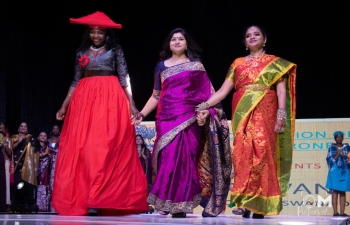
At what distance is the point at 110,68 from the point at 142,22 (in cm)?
→ 485

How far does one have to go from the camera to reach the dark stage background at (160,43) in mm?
8891

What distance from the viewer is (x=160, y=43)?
9469 mm

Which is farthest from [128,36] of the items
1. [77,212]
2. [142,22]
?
[77,212]

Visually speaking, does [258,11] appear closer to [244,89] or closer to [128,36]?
[128,36]

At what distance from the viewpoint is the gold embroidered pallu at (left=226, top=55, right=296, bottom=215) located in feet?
14.2

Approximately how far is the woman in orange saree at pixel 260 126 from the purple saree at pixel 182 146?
0.15 m

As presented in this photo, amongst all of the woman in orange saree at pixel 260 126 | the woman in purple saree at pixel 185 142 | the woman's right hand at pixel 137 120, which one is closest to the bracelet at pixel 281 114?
the woman in orange saree at pixel 260 126

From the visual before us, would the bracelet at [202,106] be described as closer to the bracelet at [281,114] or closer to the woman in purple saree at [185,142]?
the woman in purple saree at [185,142]

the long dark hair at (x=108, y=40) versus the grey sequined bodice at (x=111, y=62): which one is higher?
the long dark hair at (x=108, y=40)

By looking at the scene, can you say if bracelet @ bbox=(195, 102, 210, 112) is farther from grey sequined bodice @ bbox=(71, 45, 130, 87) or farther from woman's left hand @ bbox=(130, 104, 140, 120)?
grey sequined bodice @ bbox=(71, 45, 130, 87)

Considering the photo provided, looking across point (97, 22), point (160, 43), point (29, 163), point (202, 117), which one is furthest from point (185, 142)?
point (160, 43)

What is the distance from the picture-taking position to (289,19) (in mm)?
8945

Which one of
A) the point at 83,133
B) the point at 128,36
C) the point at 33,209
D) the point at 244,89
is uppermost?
the point at 128,36

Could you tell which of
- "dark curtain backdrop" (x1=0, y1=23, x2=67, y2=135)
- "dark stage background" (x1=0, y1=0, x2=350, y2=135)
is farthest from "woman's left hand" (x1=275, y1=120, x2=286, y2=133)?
"dark curtain backdrop" (x1=0, y1=23, x2=67, y2=135)
